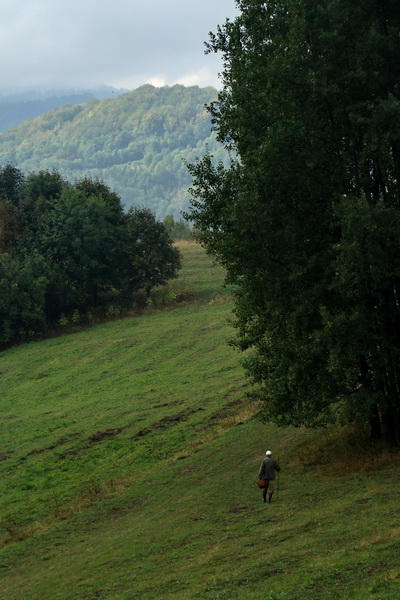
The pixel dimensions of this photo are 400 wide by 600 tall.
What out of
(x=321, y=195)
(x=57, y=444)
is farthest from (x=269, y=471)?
(x=57, y=444)

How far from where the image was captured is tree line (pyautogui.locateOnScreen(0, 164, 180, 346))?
3024 inches

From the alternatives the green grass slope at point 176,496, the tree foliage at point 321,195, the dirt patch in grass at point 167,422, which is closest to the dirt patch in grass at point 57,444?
the green grass slope at point 176,496

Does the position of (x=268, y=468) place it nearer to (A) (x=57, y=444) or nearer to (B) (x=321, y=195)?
(B) (x=321, y=195)

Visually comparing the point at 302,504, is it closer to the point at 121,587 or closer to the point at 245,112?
the point at 121,587

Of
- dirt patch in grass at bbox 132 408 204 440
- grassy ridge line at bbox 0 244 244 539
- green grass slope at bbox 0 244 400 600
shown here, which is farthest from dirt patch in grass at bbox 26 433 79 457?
dirt patch in grass at bbox 132 408 204 440

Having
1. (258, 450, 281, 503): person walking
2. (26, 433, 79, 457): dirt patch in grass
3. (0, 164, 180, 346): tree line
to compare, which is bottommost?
(26, 433, 79, 457): dirt patch in grass

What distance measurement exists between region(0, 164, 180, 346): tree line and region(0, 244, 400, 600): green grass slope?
656 inches

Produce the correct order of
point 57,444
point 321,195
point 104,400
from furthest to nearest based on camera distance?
point 104,400 → point 57,444 → point 321,195

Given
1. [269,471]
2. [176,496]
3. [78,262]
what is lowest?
[176,496]

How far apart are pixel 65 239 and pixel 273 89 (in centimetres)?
6009

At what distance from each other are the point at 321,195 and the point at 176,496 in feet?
45.6

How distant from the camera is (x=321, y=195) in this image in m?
25.9

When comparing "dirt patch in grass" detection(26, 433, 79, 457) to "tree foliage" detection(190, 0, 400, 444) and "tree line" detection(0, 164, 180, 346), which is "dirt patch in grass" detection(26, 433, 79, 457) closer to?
"tree foliage" detection(190, 0, 400, 444)

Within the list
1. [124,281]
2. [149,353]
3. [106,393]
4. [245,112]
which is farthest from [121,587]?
[124,281]
